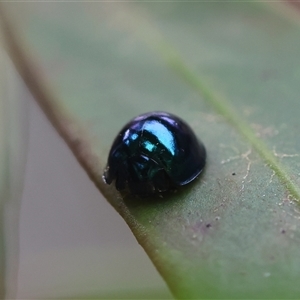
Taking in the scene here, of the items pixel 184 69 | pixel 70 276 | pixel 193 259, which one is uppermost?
pixel 184 69

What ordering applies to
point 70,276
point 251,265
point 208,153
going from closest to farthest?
point 251,265
point 70,276
point 208,153

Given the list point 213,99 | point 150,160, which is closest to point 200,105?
point 213,99

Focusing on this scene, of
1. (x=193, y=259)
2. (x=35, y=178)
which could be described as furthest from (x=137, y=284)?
(x=35, y=178)

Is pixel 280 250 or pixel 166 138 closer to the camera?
pixel 280 250

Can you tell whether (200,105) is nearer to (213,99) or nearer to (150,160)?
→ (213,99)

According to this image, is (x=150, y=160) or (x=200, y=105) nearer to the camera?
(x=150, y=160)

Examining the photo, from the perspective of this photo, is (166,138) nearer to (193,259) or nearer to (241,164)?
(241,164)

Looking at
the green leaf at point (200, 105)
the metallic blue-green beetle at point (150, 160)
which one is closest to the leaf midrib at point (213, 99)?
the green leaf at point (200, 105)

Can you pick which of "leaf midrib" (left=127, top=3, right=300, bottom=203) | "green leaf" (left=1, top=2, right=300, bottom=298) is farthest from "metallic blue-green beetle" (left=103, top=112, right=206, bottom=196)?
"leaf midrib" (left=127, top=3, right=300, bottom=203)
